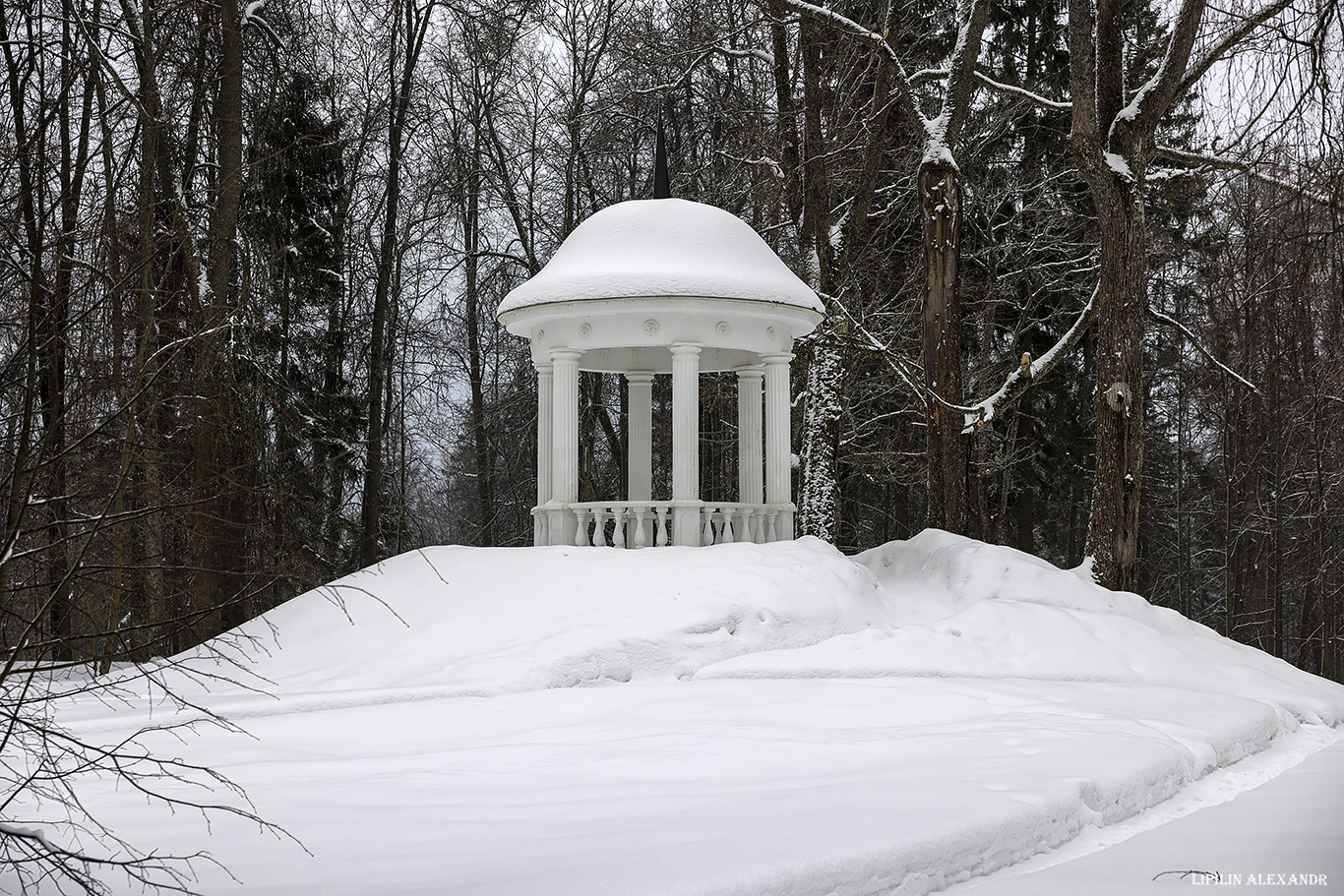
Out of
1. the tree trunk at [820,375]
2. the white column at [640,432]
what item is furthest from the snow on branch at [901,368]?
the white column at [640,432]

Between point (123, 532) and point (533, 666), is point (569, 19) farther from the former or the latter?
point (533, 666)

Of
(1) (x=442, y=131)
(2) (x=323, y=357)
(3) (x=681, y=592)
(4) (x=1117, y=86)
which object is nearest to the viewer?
(3) (x=681, y=592)

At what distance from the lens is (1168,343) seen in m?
25.5

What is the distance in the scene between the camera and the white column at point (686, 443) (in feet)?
43.9

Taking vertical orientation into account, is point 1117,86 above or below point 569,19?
below

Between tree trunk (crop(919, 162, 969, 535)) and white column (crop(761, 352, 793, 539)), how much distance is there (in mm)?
2737

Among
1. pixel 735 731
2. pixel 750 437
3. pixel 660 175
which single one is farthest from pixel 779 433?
pixel 735 731

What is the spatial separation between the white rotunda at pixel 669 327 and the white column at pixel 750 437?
4cm

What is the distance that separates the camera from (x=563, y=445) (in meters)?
13.7

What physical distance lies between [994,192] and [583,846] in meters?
20.8

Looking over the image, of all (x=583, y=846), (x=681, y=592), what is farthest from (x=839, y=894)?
(x=681, y=592)

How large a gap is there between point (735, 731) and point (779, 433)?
271 inches

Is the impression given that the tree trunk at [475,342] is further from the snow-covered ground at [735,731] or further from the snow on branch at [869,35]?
the snow-covered ground at [735,731]

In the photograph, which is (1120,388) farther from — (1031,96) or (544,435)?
(544,435)
